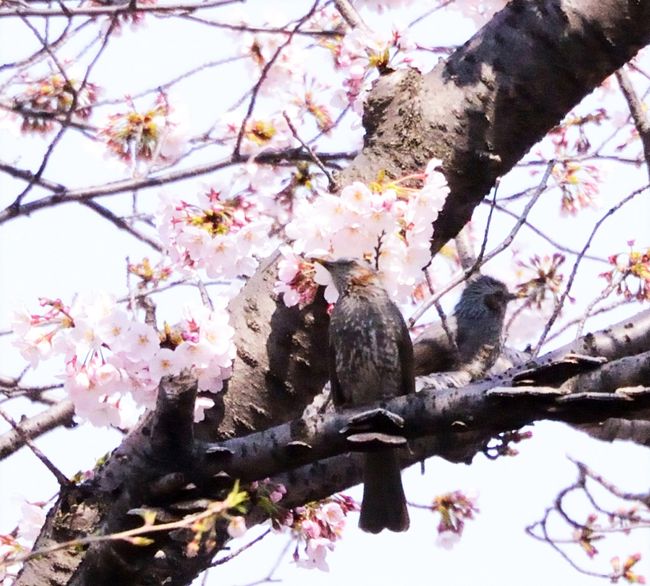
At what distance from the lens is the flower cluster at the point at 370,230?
246 cm

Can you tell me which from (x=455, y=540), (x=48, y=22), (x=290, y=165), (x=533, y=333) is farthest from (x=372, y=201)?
(x=533, y=333)

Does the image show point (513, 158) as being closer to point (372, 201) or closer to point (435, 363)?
point (372, 201)

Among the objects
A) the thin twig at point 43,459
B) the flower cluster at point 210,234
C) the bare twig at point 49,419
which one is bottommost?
the thin twig at point 43,459

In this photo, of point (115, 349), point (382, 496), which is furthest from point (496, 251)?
point (115, 349)

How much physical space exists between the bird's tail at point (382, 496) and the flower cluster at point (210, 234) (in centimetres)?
76

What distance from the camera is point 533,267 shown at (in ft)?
15.6

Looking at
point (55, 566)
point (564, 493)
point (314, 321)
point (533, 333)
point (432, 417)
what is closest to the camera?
point (432, 417)

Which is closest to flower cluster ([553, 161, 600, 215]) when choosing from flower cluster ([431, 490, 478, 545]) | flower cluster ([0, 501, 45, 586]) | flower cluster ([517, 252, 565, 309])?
flower cluster ([517, 252, 565, 309])

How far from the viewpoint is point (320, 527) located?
10.2 ft

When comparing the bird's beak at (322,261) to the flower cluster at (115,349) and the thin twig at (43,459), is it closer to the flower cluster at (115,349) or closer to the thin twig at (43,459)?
the flower cluster at (115,349)

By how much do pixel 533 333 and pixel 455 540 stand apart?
1.80 m

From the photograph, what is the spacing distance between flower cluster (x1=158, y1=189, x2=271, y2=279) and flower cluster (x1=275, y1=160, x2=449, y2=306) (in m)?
0.38

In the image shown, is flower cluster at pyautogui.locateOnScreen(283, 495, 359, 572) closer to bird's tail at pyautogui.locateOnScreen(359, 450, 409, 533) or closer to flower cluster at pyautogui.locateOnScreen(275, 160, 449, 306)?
bird's tail at pyautogui.locateOnScreen(359, 450, 409, 533)

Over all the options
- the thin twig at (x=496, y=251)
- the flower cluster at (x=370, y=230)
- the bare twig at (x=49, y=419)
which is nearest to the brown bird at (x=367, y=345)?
the thin twig at (x=496, y=251)
